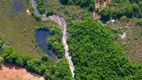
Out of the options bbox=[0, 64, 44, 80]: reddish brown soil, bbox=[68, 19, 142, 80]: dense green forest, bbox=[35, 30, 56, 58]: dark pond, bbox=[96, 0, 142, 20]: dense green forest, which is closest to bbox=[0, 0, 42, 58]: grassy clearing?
bbox=[35, 30, 56, 58]: dark pond

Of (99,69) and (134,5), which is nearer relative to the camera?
(99,69)

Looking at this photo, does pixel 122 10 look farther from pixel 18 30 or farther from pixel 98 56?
pixel 18 30

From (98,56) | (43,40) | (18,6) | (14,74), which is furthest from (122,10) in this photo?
(14,74)

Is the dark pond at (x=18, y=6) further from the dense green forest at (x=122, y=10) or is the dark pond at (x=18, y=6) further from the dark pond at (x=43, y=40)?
the dense green forest at (x=122, y=10)

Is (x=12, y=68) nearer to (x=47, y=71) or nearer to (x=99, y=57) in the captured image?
(x=47, y=71)

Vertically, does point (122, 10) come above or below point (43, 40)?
above

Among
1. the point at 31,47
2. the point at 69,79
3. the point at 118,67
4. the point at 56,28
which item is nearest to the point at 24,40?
the point at 31,47
